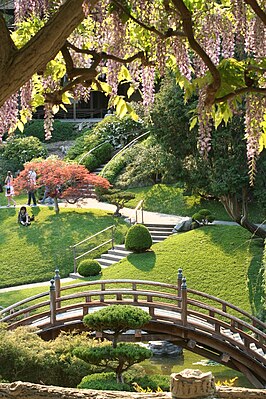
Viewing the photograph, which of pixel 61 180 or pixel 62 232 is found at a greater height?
pixel 61 180

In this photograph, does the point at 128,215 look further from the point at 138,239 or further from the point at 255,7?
the point at 255,7

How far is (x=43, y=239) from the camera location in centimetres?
2469

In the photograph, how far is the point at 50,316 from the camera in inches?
602

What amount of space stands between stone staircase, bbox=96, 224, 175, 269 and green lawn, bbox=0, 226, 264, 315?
45 cm

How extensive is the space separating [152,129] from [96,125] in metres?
12.0

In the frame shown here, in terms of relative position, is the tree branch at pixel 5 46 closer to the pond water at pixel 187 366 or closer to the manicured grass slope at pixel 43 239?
the pond water at pixel 187 366

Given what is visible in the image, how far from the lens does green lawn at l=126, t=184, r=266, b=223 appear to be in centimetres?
2575

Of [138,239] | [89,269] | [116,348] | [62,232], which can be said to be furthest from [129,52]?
[62,232]

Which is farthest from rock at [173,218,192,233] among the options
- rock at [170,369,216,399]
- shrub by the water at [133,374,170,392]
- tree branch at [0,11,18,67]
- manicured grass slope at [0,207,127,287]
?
tree branch at [0,11,18,67]

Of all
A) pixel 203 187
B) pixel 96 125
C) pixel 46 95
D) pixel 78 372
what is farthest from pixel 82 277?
pixel 46 95

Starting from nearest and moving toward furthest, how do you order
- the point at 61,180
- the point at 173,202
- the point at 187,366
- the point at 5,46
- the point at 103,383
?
the point at 5,46 < the point at 103,383 < the point at 187,366 < the point at 61,180 < the point at 173,202

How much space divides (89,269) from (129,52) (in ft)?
50.0

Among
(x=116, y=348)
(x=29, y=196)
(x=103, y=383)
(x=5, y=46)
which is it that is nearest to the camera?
(x=5, y=46)

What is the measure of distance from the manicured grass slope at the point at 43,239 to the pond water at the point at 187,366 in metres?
5.43
